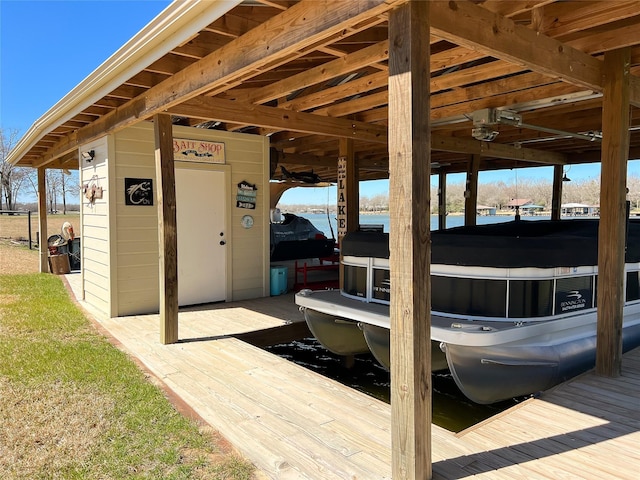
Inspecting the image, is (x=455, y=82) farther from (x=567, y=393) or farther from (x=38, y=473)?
(x=38, y=473)

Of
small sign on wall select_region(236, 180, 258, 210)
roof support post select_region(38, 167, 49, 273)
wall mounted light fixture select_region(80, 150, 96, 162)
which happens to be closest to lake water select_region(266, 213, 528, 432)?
small sign on wall select_region(236, 180, 258, 210)

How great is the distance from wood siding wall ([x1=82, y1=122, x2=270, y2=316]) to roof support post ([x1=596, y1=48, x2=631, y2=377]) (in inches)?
180

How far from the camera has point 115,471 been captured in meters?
2.28

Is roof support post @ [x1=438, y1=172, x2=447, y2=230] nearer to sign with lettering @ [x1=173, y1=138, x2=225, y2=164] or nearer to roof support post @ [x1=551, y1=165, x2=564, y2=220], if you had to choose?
roof support post @ [x1=551, y1=165, x2=564, y2=220]

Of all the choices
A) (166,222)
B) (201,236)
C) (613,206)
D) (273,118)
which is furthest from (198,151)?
(613,206)

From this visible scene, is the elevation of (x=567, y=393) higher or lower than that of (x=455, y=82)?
lower

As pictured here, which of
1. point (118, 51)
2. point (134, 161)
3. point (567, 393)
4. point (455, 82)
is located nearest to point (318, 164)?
Answer: point (134, 161)

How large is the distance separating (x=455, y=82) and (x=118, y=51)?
288 centimetres

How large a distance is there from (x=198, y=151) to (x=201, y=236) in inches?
45.7

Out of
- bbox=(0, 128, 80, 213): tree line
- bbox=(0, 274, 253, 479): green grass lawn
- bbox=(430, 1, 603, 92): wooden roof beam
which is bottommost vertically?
bbox=(0, 274, 253, 479): green grass lawn

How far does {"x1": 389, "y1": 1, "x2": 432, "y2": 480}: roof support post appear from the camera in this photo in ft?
6.66

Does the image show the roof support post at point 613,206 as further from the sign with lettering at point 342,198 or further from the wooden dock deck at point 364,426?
the sign with lettering at point 342,198

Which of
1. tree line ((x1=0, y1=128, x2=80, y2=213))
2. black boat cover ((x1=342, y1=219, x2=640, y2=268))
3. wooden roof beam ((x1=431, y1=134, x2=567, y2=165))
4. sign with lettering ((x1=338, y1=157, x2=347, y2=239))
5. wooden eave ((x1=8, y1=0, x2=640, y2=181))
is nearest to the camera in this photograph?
wooden eave ((x1=8, y1=0, x2=640, y2=181))

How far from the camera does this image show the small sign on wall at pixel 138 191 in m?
5.71
